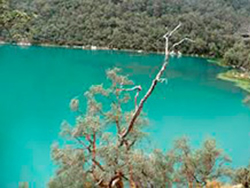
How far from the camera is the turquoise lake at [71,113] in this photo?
16156 millimetres

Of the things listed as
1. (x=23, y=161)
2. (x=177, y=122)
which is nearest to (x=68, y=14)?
(x=177, y=122)

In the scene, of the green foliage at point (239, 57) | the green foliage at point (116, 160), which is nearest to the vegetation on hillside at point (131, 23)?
the green foliage at point (239, 57)

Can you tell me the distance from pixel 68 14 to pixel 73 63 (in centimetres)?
2966

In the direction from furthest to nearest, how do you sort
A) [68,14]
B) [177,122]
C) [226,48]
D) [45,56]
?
[68,14] → [226,48] → [45,56] → [177,122]

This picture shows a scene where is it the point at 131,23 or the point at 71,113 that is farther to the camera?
the point at 131,23

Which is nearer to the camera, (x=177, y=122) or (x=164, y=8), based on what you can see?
(x=177, y=122)

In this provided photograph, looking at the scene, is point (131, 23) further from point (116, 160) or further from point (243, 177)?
point (116, 160)

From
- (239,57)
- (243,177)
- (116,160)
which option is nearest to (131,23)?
(239,57)

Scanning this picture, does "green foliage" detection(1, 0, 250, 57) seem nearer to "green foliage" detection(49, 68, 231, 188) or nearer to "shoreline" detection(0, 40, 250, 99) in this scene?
"shoreline" detection(0, 40, 250, 99)

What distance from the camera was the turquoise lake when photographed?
16156mm

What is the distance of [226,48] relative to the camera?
6084 cm

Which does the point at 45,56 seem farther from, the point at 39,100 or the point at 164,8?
the point at 164,8

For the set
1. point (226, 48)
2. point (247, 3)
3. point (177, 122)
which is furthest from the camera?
point (247, 3)

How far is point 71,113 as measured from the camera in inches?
861
